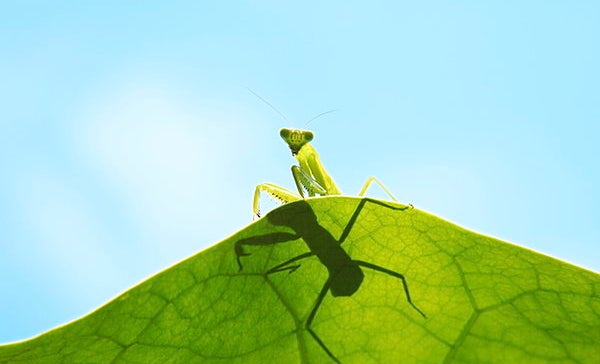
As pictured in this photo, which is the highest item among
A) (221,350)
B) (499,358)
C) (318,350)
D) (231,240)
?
(231,240)

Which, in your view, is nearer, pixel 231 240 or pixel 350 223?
pixel 231 240

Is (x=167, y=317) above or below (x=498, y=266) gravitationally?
above

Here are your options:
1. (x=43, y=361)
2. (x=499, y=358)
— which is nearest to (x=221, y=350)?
(x=43, y=361)

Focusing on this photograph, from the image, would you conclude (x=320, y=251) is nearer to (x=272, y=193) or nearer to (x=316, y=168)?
(x=272, y=193)

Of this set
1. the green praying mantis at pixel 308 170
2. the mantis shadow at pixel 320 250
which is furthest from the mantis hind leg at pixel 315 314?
the green praying mantis at pixel 308 170

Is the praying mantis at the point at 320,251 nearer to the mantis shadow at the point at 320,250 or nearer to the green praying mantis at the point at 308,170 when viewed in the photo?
the mantis shadow at the point at 320,250

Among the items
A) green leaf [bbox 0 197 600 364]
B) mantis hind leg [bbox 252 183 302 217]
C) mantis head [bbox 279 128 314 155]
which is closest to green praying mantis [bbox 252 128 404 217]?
mantis head [bbox 279 128 314 155]

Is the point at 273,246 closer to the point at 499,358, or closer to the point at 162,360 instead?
the point at 162,360
